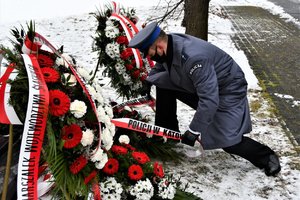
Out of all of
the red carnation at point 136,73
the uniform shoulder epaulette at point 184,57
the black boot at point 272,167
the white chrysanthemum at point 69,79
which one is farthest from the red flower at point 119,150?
the red carnation at point 136,73

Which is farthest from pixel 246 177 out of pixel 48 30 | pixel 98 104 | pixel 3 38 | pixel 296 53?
pixel 48 30

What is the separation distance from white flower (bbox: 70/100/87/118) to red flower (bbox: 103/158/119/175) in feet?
1.52

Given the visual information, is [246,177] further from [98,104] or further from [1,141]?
[1,141]

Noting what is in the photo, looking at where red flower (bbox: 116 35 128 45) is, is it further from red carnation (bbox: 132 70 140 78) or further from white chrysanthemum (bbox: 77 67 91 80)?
white chrysanthemum (bbox: 77 67 91 80)

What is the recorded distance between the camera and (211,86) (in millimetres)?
3168

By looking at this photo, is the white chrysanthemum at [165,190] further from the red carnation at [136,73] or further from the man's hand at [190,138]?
the red carnation at [136,73]

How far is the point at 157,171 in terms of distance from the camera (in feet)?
9.48

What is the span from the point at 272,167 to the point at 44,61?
2265 mm

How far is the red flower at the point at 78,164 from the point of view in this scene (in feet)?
8.26

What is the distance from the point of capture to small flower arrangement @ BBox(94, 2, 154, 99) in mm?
4410

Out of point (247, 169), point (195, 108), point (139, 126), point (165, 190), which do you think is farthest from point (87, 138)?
point (247, 169)

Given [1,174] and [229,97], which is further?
[229,97]

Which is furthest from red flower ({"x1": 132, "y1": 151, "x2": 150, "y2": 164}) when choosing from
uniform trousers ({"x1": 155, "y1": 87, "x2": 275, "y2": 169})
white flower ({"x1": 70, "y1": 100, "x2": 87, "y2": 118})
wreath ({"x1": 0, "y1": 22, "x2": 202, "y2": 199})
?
uniform trousers ({"x1": 155, "y1": 87, "x2": 275, "y2": 169})

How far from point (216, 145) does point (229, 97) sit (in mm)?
454
